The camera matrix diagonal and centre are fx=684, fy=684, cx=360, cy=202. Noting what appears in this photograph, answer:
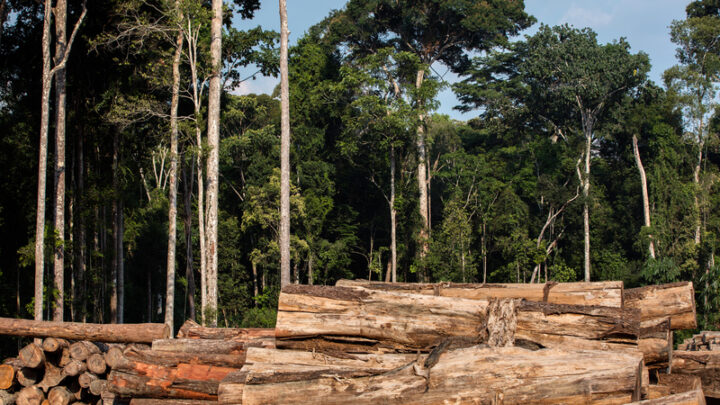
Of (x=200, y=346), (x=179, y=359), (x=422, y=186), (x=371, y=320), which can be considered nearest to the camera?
(x=371, y=320)

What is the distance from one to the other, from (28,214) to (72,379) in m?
15.2

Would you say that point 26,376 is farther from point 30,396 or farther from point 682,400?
point 682,400

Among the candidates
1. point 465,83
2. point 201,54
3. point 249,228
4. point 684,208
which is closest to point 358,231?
point 249,228

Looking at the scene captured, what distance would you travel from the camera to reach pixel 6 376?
10.0 meters

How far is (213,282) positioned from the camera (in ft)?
60.6

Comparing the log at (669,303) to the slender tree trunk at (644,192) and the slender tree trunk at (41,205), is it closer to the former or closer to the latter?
the slender tree trunk at (41,205)

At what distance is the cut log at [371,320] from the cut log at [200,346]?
0.88 m

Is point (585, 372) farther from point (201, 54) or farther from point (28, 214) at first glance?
point (28, 214)

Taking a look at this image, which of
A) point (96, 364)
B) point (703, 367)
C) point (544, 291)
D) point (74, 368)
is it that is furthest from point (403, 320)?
point (74, 368)

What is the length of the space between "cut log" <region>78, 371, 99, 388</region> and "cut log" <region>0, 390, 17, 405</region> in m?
1.01

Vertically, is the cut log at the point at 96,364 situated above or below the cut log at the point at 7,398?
above

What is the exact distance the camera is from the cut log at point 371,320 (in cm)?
774

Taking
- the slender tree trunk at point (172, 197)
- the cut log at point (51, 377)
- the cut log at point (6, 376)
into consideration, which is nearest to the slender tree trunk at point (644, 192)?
the slender tree trunk at point (172, 197)

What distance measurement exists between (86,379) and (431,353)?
5.65 meters
